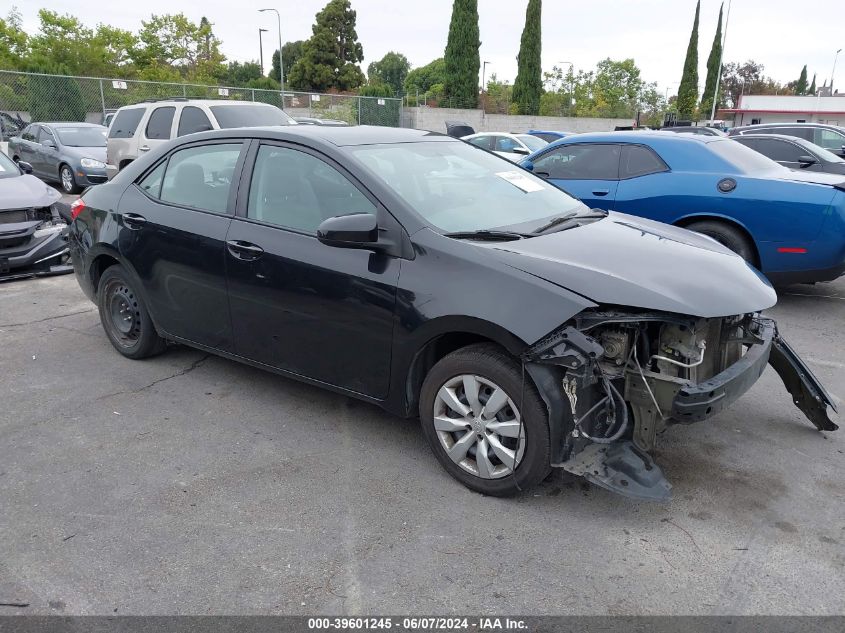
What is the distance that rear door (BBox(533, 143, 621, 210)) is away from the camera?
7148 millimetres

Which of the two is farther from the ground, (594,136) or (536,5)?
(536,5)

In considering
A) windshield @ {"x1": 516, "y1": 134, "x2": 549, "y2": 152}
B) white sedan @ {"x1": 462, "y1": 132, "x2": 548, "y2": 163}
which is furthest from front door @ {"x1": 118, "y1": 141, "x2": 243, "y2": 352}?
windshield @ {"x1": 516, "y1": 134, "x2": 549, "y2": 152}

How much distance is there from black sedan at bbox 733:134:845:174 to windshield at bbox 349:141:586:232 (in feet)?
26.2

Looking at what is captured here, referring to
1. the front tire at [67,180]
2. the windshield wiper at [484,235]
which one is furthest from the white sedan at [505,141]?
the windshield wiper at [484,235]

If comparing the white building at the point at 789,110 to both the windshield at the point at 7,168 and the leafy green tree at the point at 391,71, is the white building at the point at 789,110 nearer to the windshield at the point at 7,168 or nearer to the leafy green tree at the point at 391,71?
the windshield at the point at 7,168

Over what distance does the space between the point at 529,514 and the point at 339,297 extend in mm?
1460

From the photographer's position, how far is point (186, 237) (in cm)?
430

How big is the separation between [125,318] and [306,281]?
6.89 ft

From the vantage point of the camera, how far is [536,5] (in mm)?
→ 39438

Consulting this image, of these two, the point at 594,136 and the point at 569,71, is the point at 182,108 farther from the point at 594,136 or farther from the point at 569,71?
the point at 569,71

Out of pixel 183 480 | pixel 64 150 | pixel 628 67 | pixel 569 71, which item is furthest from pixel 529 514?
pixel 628 67

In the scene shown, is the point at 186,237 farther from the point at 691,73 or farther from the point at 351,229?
the point at 691,73

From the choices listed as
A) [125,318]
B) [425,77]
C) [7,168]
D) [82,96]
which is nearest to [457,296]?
[125,318]

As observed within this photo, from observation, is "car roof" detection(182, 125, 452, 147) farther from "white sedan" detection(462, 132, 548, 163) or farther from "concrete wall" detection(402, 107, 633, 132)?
"concrete wall" detection(402, 107, 633, 132)
